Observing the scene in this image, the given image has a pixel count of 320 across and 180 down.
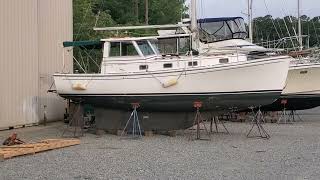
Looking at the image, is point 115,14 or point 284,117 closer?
point 284,117

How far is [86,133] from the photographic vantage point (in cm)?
2025

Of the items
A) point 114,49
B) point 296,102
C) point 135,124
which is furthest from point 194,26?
point 296,102

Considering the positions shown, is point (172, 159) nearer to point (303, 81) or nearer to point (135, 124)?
point (135, 124)

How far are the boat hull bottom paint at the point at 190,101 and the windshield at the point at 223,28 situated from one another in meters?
5.47

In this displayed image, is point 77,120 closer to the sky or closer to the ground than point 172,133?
closer to the sky

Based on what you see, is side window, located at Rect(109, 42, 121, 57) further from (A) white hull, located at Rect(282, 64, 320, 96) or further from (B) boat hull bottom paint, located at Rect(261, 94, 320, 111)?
(A) white hull, located at Rect(282, 64, 320, 96)

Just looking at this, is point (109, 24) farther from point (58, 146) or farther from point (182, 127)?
point (58, 146)

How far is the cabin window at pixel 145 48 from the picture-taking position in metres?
20.0

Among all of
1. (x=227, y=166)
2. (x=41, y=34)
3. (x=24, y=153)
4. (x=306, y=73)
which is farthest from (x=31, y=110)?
(x=306, y=73)

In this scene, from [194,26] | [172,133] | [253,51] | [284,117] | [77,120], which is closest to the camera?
[172,133]

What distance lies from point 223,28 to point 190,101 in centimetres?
651

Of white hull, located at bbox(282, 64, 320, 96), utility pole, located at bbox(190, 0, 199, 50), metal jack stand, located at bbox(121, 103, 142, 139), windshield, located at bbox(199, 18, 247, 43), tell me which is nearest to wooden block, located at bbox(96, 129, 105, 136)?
metal jack stand, located at bbox(121, 103, 142, 139)

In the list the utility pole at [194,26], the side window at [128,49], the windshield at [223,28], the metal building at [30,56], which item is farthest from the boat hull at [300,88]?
the metal building at [30,56]

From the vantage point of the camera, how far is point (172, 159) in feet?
44.7
